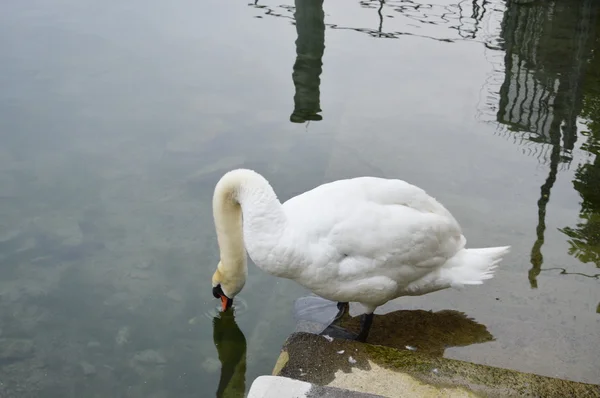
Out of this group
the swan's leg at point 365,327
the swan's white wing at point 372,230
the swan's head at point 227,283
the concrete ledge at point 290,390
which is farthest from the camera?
the swan's head at point 227,283

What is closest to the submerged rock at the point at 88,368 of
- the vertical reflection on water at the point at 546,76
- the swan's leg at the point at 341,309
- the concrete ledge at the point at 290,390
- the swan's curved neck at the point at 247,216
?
the swan's curved neck at the point at 247,216

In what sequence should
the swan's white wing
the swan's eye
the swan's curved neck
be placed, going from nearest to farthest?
the swan's curved neck
the swan's white wing
the swan's eye

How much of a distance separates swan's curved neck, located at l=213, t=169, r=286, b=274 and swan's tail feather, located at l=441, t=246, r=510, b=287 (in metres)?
1.20

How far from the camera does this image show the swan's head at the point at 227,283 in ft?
13.8

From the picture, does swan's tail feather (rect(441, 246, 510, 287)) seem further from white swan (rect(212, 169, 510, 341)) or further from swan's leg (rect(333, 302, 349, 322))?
swan's leg (rect(333, 302, 349, 322))

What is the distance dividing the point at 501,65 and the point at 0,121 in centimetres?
597

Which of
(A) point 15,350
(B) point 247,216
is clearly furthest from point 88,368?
(B) point 247,216

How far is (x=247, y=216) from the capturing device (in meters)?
3.54

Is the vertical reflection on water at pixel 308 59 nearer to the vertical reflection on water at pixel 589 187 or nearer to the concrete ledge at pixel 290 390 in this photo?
the vertical reflection on water at pixel 589 187

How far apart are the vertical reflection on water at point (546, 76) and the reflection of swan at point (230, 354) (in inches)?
80.4

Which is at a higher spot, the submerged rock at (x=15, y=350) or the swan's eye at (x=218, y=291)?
the swan's eye at (x=218, y=291)

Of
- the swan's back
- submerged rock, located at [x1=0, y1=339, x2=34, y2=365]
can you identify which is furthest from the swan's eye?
submerged rock, located at [x1=0, y1=339, x2=34, y2=365]

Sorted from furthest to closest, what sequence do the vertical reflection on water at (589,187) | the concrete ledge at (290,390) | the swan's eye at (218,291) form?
the vertical reflection on water at (589,187), the swan's eye at (218,291), the concrete ledge at (290,390)

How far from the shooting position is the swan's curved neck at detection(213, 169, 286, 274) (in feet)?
11.4
